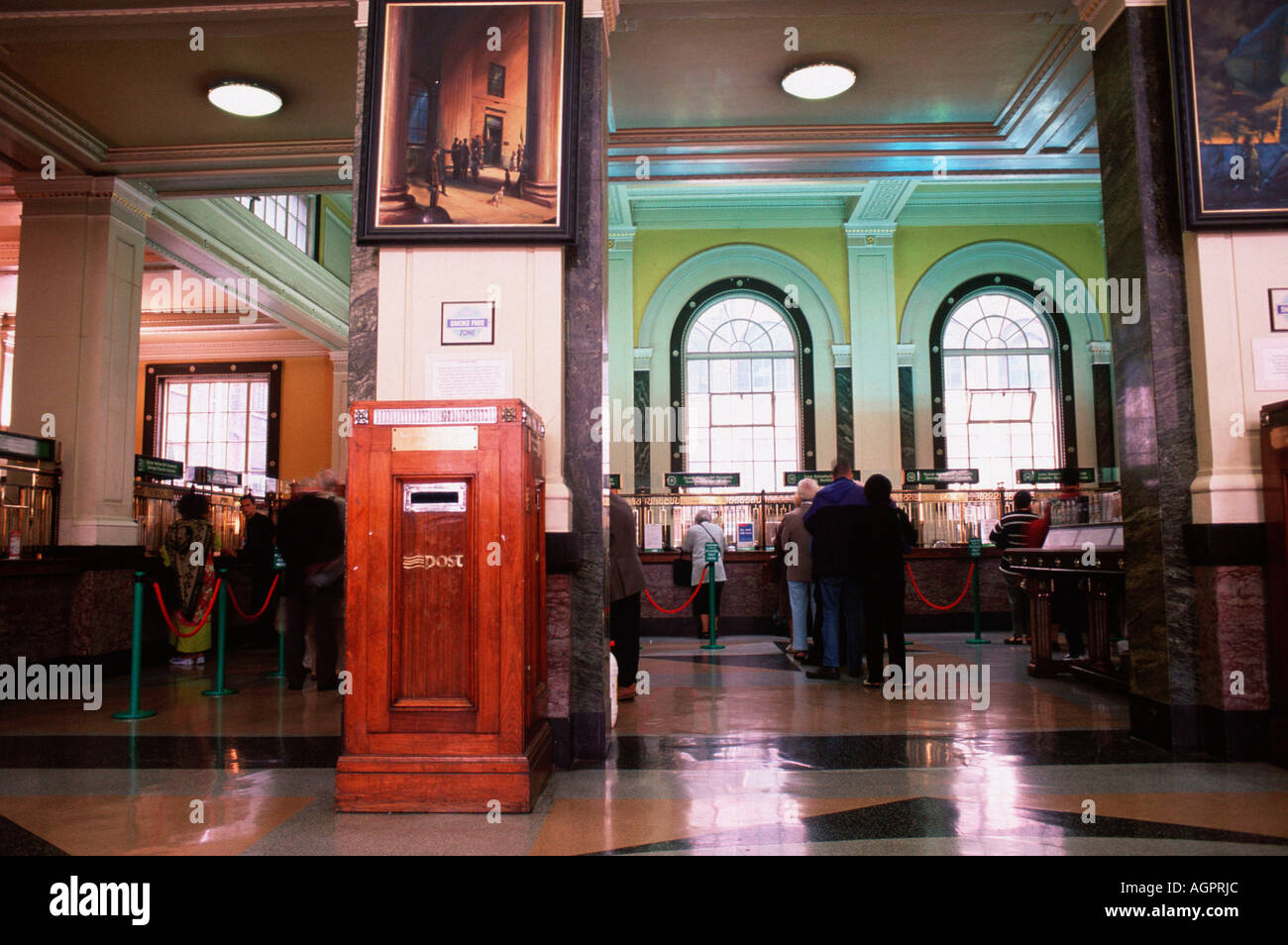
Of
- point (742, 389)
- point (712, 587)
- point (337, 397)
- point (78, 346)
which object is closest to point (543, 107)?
point (712, 587)

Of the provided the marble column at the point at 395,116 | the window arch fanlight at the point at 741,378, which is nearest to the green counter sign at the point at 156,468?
the marble column at the point at 395,116

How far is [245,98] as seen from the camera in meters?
6.98

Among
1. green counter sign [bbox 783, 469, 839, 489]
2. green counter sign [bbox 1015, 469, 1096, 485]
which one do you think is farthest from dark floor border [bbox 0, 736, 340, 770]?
green counter sign [bbox 1015, 469, 1096, 485]

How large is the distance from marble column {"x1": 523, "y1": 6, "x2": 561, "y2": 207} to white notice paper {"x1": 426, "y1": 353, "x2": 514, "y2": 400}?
2.80 feet

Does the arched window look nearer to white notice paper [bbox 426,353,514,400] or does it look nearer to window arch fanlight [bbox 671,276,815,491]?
window arch fanlight [bbox 671,276,815,491]

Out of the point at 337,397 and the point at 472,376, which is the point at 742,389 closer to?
the point at 337,397

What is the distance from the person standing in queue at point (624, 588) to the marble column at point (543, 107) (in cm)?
220

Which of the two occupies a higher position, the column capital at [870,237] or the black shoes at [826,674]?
the column capital at [870,237]

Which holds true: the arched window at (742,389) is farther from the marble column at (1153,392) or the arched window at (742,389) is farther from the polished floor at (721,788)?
the marble column at (1153,392)

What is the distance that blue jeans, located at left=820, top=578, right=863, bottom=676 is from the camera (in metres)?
6.55

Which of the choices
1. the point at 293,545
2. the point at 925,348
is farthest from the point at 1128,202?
the point at 925,348

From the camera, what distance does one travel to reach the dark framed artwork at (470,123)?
13.9ft

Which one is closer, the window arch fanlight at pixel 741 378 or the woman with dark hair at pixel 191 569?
the woman with dark hair at pixel 191 569
